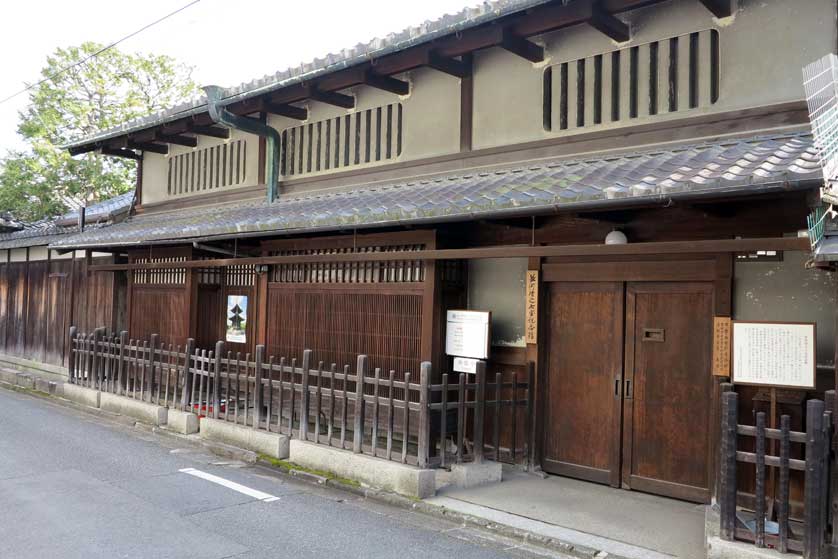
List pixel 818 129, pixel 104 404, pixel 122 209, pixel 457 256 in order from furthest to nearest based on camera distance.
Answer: pixel 122 209 → pixel 104 404 → pixel 457 256 → pixel 818 129

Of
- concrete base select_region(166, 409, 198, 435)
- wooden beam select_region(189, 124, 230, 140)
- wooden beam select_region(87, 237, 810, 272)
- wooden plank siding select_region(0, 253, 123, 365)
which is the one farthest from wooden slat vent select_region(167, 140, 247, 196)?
concrete base select_region(166, 409, 198, 435)

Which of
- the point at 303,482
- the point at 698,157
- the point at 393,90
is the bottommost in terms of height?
the point at 303,482

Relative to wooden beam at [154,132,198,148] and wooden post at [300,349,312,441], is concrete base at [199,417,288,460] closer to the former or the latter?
wooden post at [300,349,312,441]

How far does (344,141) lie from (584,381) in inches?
236

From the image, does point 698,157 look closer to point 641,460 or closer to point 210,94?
point 641,460

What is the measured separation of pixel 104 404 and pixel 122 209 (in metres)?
6.61

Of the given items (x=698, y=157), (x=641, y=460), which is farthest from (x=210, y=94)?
(x=641, y=460)

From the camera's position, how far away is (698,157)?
6410mm

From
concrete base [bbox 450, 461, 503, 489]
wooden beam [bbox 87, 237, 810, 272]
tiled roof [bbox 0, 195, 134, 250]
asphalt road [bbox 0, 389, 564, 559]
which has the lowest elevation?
asphalt road [bbox 0, 389, 564, 559]

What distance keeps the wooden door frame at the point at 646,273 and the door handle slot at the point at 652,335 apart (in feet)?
0.83

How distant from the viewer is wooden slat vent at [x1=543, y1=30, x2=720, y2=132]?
7109 millimetres

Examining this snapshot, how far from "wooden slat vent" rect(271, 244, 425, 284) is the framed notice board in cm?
419

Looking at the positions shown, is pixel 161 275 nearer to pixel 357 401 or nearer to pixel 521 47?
pixel 357 401

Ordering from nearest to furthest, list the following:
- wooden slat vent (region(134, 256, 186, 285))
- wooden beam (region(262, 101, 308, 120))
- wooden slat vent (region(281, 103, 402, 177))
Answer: wooden slat vent (region(281, 103, 402, 177))
wooden beam (region(262, 101, 308, 120))
wooden slat vent (region(134, 256, 186, 285))
